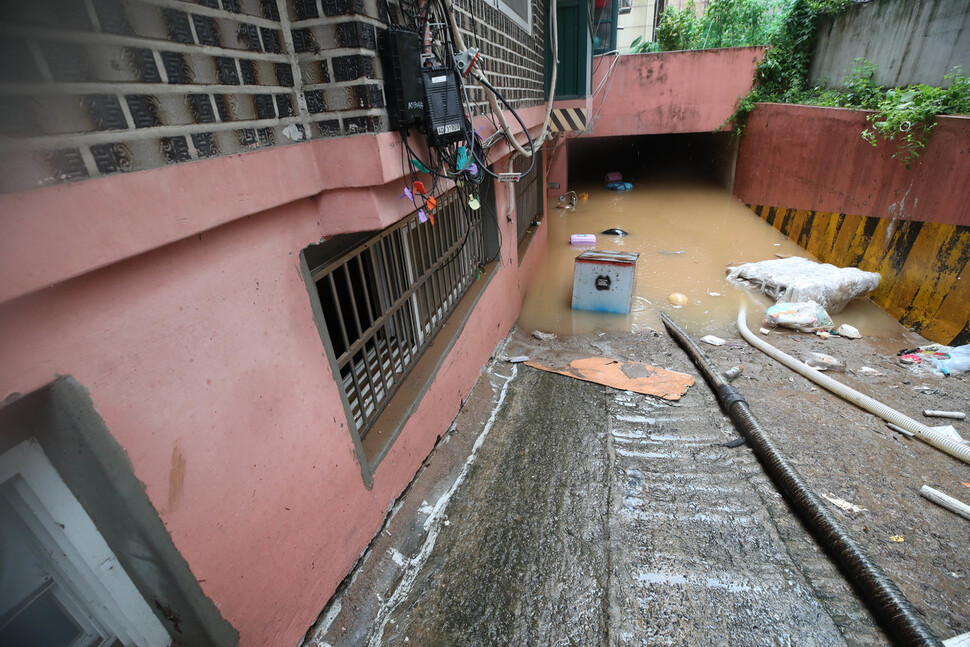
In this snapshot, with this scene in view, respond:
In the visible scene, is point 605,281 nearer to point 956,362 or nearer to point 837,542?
point 956,362

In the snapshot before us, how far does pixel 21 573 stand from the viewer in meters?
1.20

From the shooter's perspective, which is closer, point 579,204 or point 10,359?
point 10,359

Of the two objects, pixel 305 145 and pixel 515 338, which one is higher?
pixel 305 145

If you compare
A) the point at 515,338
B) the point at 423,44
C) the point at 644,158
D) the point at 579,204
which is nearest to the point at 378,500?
the point at 423,44

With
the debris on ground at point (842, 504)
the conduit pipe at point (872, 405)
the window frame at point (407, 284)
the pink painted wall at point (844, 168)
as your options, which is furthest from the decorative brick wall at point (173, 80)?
the pink painted wall at point (844, 168)

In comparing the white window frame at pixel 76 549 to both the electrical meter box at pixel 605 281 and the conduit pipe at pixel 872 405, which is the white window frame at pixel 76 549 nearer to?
the conduit pipe at pixel 872 405

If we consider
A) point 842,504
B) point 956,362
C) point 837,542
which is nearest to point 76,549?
point 837,542

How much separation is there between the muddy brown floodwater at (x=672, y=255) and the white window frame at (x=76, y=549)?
5.21 m

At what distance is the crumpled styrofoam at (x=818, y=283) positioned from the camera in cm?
611

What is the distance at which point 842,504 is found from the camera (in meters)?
2.88

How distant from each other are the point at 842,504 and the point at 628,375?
80.3 inches

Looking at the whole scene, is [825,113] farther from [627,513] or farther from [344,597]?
[344,597]

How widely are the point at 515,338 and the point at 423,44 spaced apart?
155 inches

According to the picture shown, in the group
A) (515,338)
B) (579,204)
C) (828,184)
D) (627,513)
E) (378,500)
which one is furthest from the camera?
(579,204)
